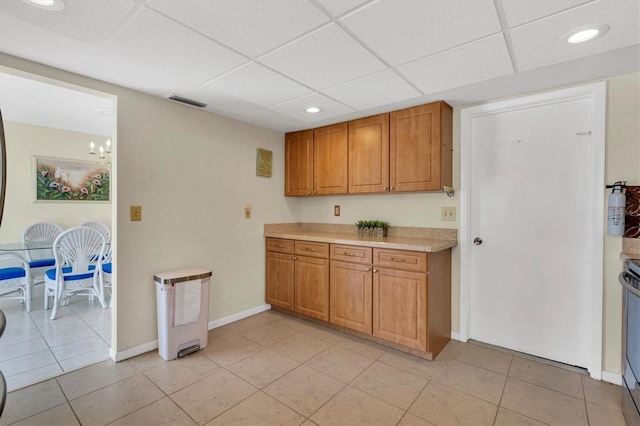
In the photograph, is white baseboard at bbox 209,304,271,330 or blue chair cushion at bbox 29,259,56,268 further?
blue chair cushion at bbox 29,259,56,268

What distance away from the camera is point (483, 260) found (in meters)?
2.79

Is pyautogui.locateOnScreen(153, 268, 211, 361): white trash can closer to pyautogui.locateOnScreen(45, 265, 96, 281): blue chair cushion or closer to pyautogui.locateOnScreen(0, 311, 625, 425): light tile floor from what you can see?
pyautogui.locateOnScreen(0, 311, 625, 425): light tile floor

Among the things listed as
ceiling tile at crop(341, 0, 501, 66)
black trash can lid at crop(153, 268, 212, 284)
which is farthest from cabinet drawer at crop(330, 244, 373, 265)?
ceiling tile at crop(341, 0, 501, 66)

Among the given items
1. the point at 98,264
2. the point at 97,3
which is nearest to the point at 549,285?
the point at 97,3

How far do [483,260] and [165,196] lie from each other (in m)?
2.94

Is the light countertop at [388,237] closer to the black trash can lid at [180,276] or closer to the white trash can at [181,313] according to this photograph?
the black trash can lid at [180,276]

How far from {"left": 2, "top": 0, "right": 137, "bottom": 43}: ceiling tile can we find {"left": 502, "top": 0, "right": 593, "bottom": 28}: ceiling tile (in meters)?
1.83

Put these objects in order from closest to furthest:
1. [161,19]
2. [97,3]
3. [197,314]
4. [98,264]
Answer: [97,3] → [161,19] → [197,314] → [98,264]

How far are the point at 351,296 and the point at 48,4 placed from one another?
9.21 ft

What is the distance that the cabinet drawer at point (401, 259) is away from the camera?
8.21 feet

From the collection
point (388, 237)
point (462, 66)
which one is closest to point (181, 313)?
point (388, 237)

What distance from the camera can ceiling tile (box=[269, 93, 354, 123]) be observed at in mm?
2734

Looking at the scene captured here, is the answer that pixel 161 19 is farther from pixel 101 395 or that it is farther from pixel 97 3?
pixel 101 395

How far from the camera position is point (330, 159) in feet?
11.5
